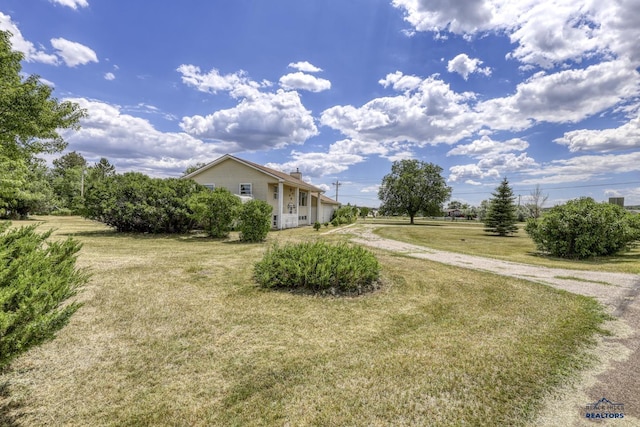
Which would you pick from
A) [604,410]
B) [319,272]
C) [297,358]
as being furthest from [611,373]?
[319,272]

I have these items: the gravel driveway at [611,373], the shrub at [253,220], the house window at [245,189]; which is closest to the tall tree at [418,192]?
the house window at [245,189]

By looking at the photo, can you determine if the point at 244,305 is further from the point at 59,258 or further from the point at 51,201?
the point at 51,201

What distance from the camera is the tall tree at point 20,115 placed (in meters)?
10.5

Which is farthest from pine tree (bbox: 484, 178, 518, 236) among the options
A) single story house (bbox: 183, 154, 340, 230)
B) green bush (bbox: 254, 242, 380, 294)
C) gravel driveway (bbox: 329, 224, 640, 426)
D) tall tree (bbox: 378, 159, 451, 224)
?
green bush (bbox: 254, 242, 380, 294)

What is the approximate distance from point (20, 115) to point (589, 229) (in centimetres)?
2323

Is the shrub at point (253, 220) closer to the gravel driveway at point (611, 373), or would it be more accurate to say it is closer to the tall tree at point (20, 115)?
the tall tree at point (20, 115)

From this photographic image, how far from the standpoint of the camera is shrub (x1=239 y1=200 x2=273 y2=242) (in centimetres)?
1418

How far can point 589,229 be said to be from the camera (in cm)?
1233

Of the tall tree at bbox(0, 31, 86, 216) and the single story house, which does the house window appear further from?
the tall tree at bbox(0, 31, 86, 216)

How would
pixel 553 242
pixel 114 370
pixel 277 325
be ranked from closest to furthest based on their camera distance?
pixel 114 370 → pixel 277 325 → pixel 553 242

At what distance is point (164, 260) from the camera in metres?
9.21

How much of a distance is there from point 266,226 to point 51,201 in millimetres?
32845

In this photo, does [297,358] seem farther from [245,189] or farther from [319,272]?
[245,189]

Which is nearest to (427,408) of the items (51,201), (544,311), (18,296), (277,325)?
(277,325)
